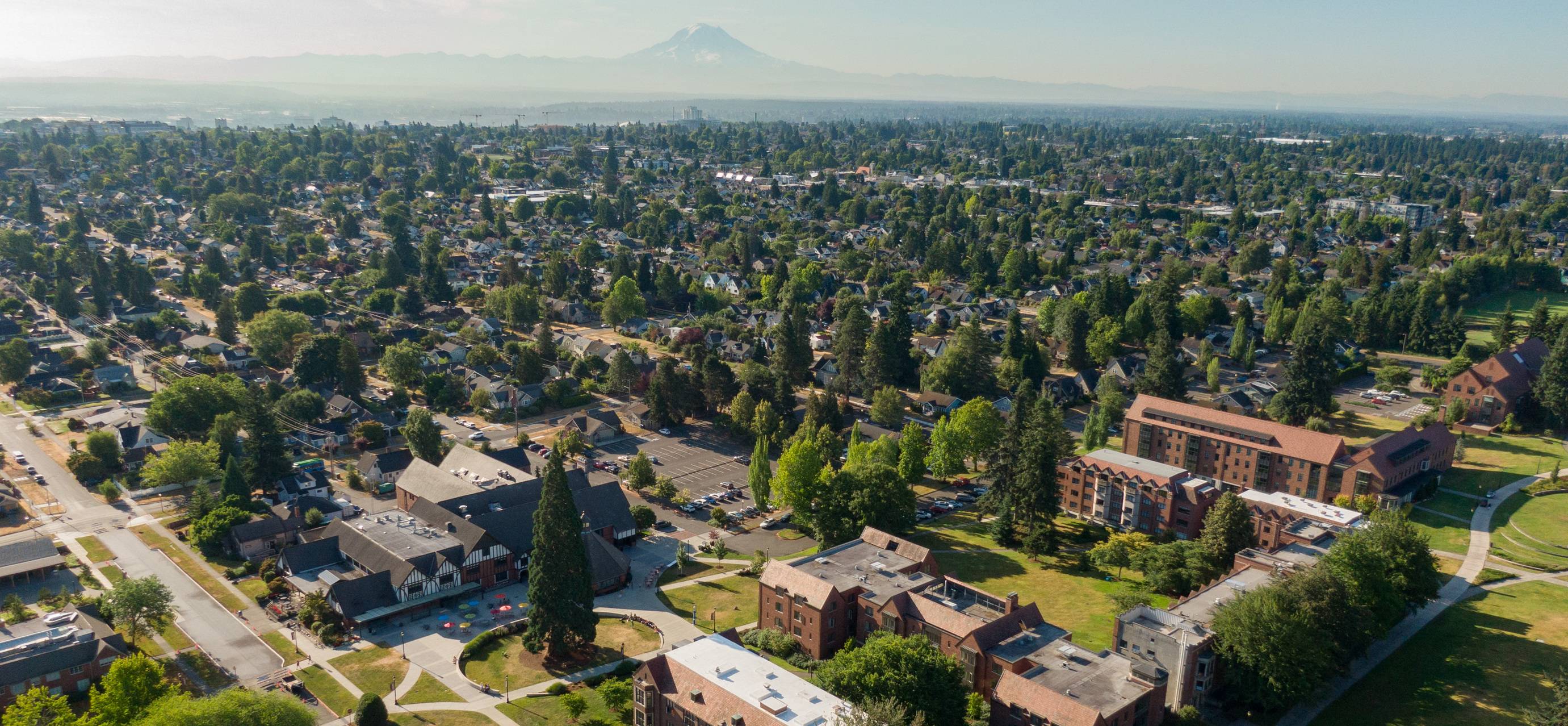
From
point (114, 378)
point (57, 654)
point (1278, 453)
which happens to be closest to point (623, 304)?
point (114, 378)

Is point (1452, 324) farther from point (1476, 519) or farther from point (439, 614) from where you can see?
point (439, 614)

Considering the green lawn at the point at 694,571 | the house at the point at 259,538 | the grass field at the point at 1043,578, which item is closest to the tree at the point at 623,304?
the house at the point at 259,538

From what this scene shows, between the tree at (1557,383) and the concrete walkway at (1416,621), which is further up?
the tree at (1557,383)

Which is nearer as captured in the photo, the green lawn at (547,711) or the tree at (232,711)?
the tree at (232,711)

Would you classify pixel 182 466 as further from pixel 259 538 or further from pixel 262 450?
pixel 259 538

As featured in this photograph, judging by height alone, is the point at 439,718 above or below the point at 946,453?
below

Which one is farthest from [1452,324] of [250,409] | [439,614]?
[250,409]

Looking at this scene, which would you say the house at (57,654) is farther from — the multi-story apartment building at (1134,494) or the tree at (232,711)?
the multi-story apartment building at (1134,494)
